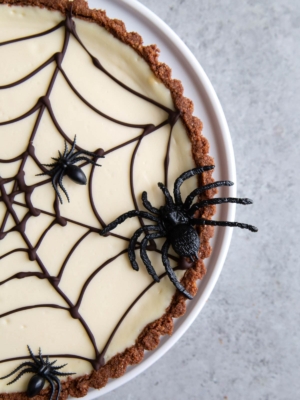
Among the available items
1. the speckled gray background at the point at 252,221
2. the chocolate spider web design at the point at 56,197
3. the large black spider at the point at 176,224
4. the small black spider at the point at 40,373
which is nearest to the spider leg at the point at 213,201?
the large black spider at the point at 176,224

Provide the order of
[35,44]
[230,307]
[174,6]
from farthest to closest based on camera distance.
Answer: [230,307] < [174,6] < [35,44]

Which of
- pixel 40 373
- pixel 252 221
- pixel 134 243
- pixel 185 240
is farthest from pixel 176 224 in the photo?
pixel 40 373

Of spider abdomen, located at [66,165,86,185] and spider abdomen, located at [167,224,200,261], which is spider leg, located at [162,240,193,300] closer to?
spider abdomen, located at [167,224,200,261]

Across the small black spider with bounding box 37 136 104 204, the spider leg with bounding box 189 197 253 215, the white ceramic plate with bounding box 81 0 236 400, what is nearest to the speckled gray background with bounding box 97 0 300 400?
the white ceramic plate with bounding box 81 0 236 400

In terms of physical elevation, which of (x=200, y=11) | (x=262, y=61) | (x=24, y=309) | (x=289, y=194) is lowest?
(x=24, y=309)

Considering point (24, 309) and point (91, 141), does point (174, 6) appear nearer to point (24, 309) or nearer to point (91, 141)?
point (91, 141)

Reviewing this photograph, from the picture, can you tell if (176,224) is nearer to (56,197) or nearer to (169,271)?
(169,271)

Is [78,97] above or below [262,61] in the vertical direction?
below

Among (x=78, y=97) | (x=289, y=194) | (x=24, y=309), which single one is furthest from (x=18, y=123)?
(x=289, y=194)
